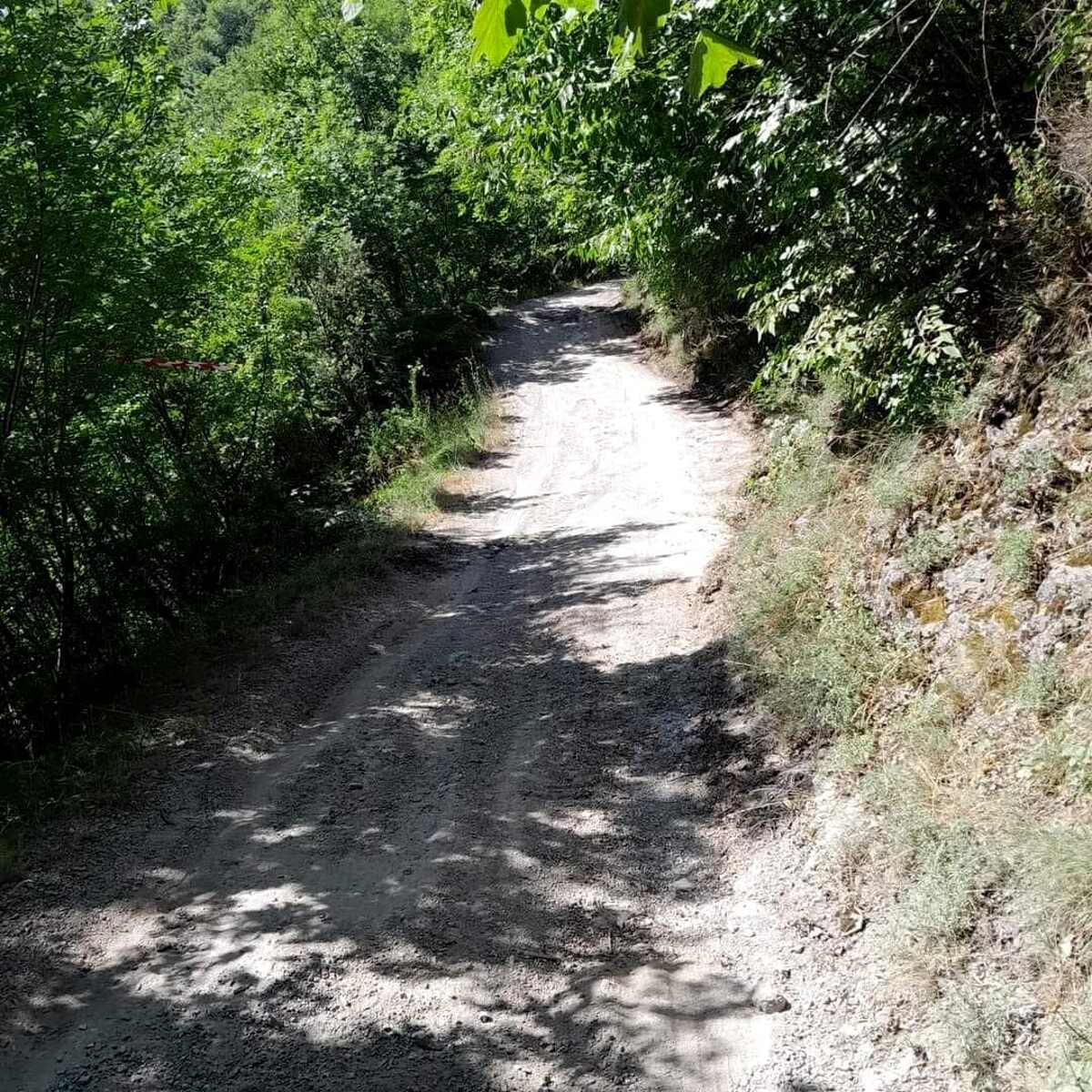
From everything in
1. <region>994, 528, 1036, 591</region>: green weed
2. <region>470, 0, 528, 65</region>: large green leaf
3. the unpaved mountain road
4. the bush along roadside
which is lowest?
the unpaved mountain road

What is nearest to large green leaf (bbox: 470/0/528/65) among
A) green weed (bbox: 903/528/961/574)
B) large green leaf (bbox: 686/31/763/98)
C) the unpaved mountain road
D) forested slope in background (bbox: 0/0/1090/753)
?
forested slope in background (bbox: 0/0/1090/753)

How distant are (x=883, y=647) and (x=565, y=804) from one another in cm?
217

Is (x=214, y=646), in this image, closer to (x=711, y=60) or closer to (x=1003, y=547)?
(x=1003, y=547)

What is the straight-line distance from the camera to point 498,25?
5.12 ft

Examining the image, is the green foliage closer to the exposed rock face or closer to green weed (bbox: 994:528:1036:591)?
the exposed rock face

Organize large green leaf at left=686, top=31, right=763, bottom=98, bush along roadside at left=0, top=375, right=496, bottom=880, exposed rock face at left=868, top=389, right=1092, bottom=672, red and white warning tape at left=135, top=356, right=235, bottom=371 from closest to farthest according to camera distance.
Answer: large green leaf at left=686, top=31, right=763, bottom=98 → exposed rock face at left=868, top=389, right=1092, bottom=672 → bush along roadside at left=0, top=375, right=496, bottom=880 → red and white warning tape at left=135, top=356, right=235, bottom=371

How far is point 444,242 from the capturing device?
2469cm

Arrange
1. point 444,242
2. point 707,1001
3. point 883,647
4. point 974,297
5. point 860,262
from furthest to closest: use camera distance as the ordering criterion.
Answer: point 444,242 → point 860,262 → point 974,297 → point 883,647 → point 707,1001

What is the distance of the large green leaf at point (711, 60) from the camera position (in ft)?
5.26

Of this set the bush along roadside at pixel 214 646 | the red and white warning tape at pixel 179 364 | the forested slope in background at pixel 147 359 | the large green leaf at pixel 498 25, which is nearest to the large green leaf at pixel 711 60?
the large green leaf at pixel 498 25

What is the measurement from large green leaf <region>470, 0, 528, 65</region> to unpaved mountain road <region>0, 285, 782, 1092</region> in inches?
141

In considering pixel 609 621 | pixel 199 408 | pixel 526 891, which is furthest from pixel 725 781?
pixel 199 408

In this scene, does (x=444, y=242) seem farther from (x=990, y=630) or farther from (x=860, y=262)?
(x=990, y=630)

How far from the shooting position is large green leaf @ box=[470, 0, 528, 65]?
5.05 ft
